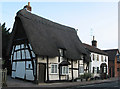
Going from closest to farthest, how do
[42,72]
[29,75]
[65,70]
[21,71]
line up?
[42,72] < [29,75] < [21,71] < [65,70]

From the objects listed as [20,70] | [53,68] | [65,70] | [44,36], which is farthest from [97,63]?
[20,70]

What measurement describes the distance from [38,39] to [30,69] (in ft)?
13.2

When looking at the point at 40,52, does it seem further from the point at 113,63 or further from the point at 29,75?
the point at 113,63

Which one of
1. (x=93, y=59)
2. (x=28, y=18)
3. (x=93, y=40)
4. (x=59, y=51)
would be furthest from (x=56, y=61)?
(x=93, y=40)

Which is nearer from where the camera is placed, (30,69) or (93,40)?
(30,69)

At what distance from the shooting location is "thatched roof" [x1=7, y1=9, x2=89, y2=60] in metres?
19.5

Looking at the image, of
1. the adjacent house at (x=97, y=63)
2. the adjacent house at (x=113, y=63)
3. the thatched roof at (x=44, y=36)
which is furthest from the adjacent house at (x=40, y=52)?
the adjacent house at (x=113, y=63)

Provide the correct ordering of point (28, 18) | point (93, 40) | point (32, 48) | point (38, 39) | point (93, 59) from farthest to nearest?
point (93, 40) → point (93, 59) → point (28, 18) → point (38, 39) → point (32, 48)

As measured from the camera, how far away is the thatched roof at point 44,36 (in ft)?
63.9

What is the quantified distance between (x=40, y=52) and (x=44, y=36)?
11.7ft

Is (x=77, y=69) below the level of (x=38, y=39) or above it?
below

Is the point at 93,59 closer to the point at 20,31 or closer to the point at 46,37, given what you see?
the point at 46,37

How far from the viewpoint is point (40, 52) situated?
18594mm

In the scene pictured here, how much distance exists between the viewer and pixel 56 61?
2141cm
